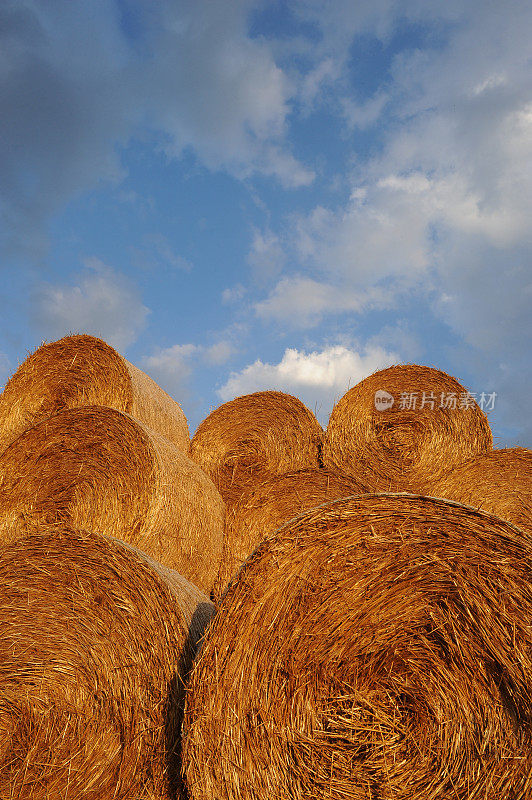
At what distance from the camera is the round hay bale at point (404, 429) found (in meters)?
4.77

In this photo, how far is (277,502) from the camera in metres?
4.64

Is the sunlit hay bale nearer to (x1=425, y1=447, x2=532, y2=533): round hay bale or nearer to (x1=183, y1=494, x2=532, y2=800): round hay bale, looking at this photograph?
(x1=425, y1=447, x2=532, y2=533): round hay bale

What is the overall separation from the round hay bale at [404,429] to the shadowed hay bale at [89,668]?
7.77 ft

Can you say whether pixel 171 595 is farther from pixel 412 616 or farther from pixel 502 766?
pixel 502 766

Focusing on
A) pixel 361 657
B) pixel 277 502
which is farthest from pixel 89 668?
pixel 277 502

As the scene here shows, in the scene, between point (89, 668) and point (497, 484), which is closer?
point (89, 668)

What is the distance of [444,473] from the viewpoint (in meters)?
4.70

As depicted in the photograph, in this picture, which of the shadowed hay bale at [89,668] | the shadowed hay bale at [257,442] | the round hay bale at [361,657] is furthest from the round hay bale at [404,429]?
the round hay bale at [361,657]

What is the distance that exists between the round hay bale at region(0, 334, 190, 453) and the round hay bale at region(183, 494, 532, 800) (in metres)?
2.89

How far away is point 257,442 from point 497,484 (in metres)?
2.05

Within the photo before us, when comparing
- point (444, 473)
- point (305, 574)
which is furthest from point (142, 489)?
point (444, 473)

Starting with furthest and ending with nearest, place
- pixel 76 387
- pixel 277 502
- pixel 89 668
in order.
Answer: pixel 76 387
pixel 277 502
pixel 89 668

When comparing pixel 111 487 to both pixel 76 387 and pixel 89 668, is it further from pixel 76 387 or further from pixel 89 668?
pixel 76 387

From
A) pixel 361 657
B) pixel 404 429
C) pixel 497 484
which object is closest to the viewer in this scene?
pixel 361 657
